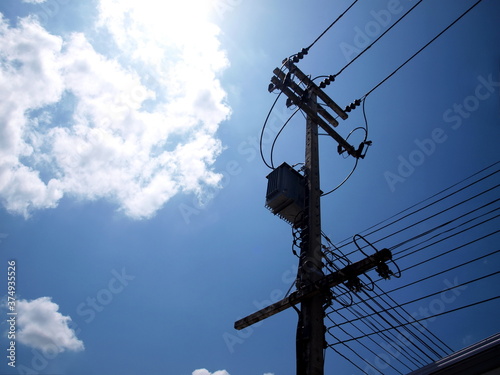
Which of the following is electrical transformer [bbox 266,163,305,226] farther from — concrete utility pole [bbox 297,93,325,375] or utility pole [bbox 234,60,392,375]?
concrete utility pole [bbox 297,93,325,375]

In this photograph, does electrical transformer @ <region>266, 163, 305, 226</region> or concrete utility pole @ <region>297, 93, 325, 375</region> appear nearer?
concrete utility pole @ <region>297, 93, 325, 375</region>

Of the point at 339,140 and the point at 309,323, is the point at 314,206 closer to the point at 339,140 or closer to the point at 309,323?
the point at 309,323

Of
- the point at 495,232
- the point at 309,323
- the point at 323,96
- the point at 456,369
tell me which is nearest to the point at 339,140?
the point at 323,96

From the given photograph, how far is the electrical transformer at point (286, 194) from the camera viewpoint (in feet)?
25.9

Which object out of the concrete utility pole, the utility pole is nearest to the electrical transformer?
the utility pole

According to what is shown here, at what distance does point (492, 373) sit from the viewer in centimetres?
452

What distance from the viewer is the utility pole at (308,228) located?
5664mm

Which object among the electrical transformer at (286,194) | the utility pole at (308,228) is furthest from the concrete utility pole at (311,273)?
the electrical transformer at (286,194)

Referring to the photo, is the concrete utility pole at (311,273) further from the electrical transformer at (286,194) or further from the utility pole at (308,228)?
the electrical transformer at (286,194)

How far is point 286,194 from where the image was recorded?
25.8 ft

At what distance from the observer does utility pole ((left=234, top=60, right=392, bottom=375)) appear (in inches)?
223

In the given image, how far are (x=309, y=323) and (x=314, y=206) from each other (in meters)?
2.56

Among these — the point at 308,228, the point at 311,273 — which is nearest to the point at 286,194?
the point at 308,228

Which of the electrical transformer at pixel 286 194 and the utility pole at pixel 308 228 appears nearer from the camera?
the utility pole at pixel 308 228
